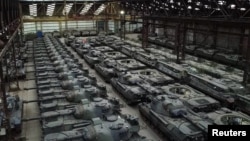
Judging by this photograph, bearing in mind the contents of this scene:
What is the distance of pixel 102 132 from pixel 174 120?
4123 mm

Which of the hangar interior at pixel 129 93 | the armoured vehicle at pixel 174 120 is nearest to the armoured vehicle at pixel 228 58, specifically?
the hangar interior at pixel 129 93

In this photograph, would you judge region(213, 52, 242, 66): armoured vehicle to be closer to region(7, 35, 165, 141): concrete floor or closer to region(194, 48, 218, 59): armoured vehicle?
region(194, 48, 218, 59): armoured vehicle

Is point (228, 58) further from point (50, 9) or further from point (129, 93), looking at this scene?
point (50, 9)

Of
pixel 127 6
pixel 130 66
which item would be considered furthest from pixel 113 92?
pixel 127 6

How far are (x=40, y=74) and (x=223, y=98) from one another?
541 inches

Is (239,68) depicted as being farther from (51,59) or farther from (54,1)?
(54,1)

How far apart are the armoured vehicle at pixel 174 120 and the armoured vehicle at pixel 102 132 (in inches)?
68.9

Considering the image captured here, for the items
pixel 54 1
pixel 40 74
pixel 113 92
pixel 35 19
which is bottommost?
pixel 113 92

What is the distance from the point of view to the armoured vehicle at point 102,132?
11.4m

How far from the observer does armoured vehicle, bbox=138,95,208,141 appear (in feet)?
40.4

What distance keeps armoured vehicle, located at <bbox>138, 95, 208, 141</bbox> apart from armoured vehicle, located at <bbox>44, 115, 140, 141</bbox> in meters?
1.75

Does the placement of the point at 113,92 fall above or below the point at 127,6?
below

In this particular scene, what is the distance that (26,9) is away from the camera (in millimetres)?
45875

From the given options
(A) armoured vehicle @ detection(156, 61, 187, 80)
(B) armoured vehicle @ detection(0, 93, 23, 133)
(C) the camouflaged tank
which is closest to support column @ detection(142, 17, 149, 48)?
(A) armoured vehicle @ detection(156, 61, 187, 80)
